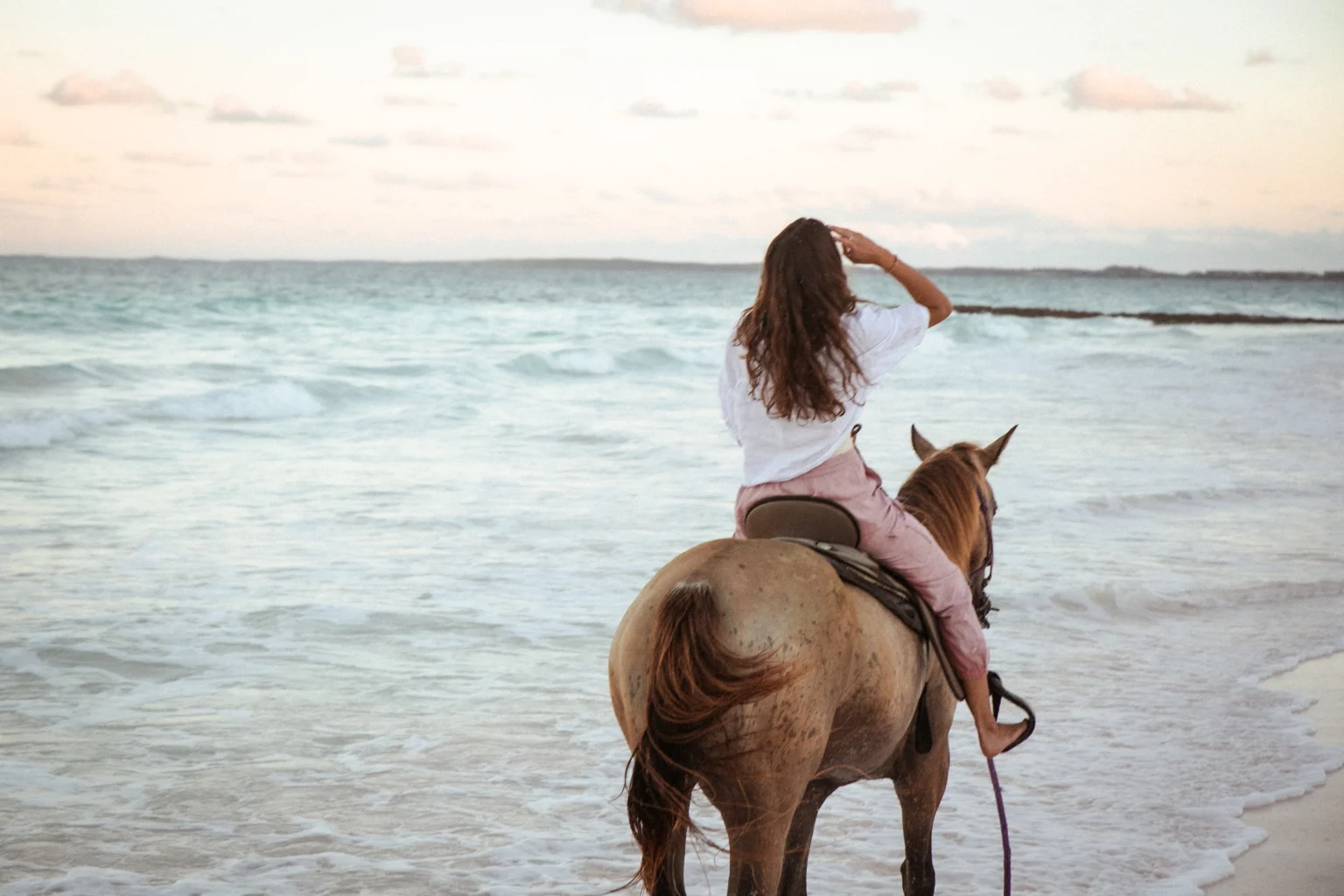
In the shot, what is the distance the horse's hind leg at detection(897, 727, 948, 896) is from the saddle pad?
0.93 feet

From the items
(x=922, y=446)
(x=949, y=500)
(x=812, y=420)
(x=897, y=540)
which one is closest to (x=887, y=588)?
(x=897, y=540)

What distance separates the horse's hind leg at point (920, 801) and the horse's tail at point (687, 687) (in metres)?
0.94

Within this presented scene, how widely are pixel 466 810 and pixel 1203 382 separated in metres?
23.6

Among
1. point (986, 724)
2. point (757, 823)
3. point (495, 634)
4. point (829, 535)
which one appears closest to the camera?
point (757, 823)

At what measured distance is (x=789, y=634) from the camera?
2793 millimetres

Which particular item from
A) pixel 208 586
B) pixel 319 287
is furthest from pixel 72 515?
pixel 319 287

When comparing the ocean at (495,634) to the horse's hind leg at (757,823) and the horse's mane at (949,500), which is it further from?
the horse's hind leg at (757,823)

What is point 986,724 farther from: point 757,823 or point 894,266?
point 894,266

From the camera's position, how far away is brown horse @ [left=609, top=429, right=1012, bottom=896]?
2723 millimetres

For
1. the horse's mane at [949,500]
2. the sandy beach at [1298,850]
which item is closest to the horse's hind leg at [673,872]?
the horse's mane at [949,500]

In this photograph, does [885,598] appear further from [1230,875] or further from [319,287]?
[319,287]

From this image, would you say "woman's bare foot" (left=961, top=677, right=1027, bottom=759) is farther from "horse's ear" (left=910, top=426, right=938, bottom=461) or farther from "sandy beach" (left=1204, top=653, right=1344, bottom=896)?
"sandy beach" (left=1204, top=653, right=1344, bottom=896)

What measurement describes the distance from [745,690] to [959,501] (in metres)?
1.35

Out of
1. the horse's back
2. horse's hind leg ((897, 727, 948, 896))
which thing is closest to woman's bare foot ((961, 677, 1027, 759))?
horse's hind leg ((897, 727, 948, 896))
